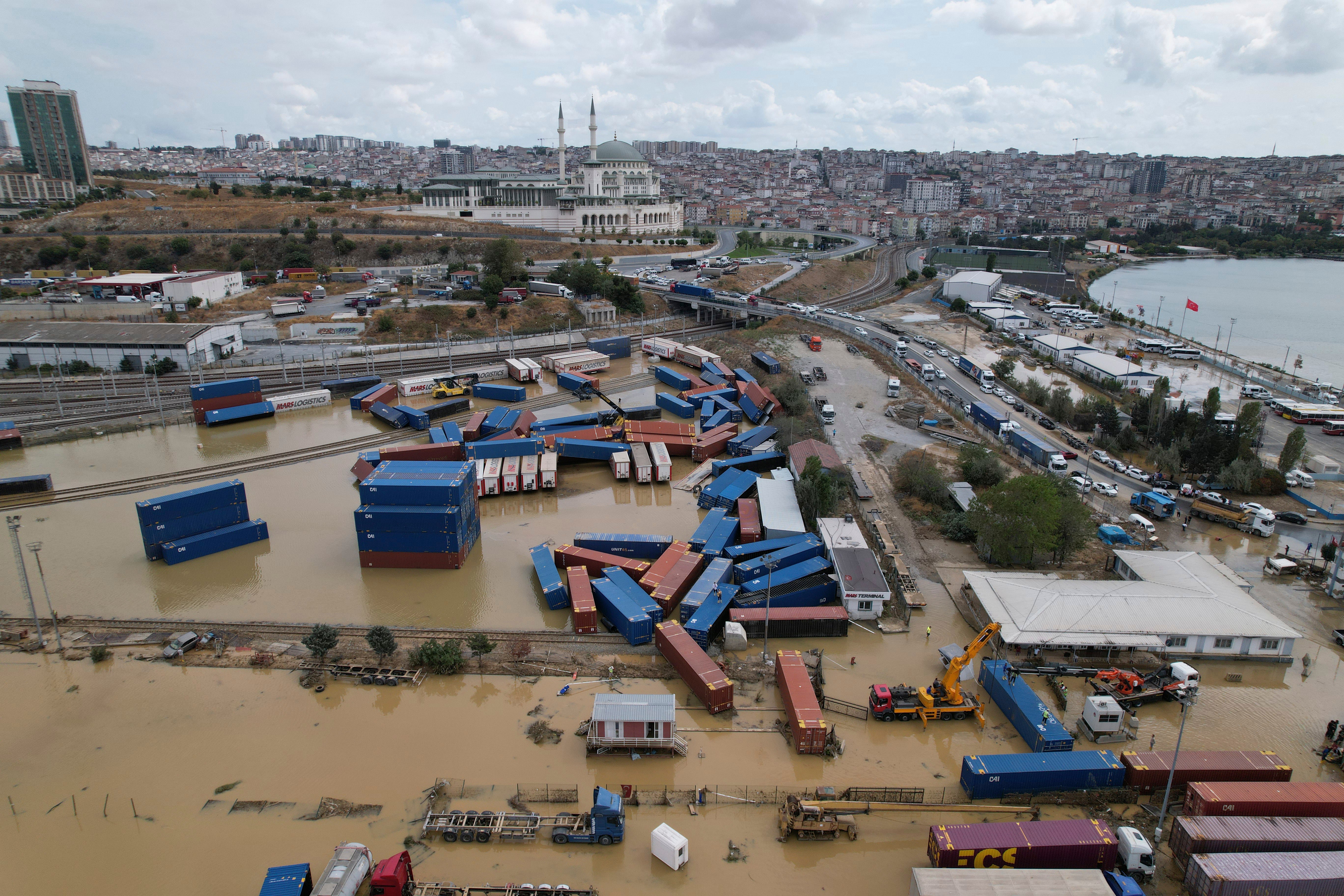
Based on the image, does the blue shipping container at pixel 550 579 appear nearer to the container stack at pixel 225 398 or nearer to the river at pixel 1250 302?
the container stack at pixel 225 398

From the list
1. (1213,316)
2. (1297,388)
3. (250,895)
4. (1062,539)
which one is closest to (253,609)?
(250,895)

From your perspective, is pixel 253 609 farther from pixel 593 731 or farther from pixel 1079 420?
pixel 1079 420

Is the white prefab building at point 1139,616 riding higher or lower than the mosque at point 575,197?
lower

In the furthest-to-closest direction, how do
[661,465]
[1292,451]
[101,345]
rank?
[101,345], [661,465], [1292,451]

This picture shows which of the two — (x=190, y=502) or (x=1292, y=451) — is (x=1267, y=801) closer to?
(x=1292, y=451)

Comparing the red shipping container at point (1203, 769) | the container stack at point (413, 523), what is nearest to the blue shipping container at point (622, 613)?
the container stack at point (413, 523)

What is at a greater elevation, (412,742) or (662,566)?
(662,566)

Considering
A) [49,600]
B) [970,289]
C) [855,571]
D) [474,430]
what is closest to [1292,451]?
[855,571]
